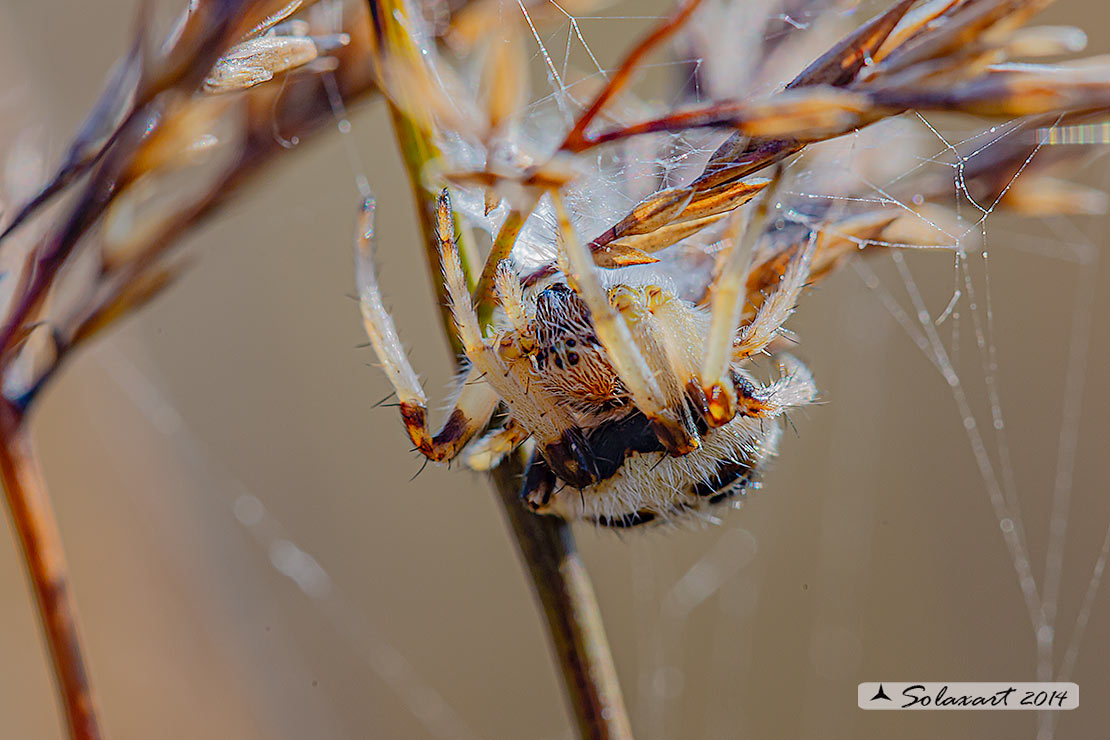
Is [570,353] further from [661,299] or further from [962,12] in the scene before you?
[962,12]

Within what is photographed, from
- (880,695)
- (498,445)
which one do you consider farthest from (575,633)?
(880,695)

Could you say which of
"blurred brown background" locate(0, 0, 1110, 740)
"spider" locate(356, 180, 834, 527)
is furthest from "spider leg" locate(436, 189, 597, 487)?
"blurred brown background" locate(0, 0, 1110, 740)

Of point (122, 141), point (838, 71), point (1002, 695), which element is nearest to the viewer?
point (838, 71)

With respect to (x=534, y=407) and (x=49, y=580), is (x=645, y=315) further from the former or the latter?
(x=49, y=580)

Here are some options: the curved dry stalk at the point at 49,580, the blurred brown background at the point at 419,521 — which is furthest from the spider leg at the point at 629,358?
the blurred brown background at the point at 419,521

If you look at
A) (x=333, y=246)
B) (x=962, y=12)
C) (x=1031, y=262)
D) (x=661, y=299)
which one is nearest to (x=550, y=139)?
(x=661, y=299)

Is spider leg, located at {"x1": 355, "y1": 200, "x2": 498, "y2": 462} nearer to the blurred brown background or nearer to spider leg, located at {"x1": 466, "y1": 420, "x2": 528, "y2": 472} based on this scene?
spider leg, located at {"x1": 466, "y1": 420, "x2": 528, "y2": 472}

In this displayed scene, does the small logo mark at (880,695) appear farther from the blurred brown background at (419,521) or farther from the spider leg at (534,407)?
the blurred brown background at (419,521)

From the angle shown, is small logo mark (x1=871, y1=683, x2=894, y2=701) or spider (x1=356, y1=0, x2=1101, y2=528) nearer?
spider (x1=356, y1=0, x2=1101, y2=528)
